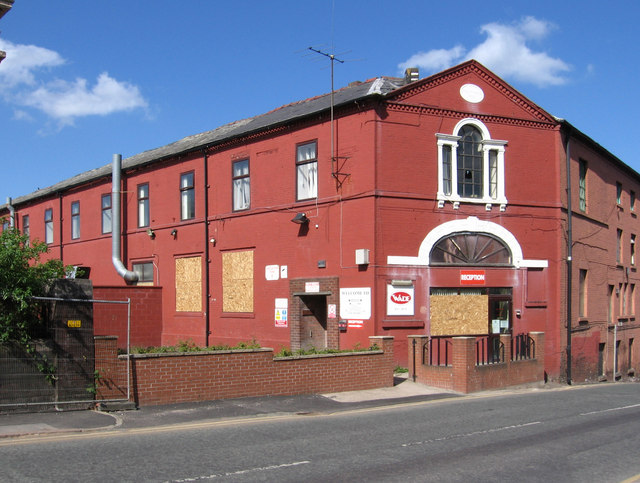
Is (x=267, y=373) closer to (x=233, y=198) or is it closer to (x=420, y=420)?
(x=420, y=420)

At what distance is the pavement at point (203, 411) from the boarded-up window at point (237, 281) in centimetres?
786

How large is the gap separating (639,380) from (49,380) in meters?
26.1

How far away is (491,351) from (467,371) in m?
2.41

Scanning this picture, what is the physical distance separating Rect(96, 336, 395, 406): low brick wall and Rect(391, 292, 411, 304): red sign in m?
2.53

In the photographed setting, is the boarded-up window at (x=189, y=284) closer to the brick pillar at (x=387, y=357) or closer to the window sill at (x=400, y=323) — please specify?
the window sill at (x=400, y=323)

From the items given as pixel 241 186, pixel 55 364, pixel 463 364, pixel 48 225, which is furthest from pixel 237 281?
pixel 48 225

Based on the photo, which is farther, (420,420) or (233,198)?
(233,198)

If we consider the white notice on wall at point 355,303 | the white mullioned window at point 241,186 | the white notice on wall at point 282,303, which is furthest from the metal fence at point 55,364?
A: the white mullioned window at point 241,186

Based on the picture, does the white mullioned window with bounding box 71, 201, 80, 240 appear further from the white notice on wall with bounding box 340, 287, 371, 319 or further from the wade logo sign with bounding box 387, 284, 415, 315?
the wade logo sign with bounding box 387, 284, 415, 315

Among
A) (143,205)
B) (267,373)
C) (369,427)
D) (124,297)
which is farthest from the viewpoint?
(143,205)

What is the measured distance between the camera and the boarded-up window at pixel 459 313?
1947cm

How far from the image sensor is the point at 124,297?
24.9m

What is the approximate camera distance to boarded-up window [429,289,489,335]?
63.9 feet

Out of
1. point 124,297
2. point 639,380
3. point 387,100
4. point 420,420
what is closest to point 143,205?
point 124,297
